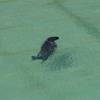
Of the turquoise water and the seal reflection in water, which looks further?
the seal reflection in water

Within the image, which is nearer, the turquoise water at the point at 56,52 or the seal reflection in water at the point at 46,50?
the turquoise water at the point at 56,52

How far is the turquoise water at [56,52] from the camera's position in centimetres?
314

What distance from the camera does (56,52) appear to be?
12.7 feet

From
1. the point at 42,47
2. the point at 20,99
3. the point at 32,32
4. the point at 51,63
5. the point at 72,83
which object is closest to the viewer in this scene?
the point at 20,99

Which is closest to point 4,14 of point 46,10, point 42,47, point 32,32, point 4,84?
point 46,10

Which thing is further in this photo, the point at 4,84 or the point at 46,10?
the point at 46,10

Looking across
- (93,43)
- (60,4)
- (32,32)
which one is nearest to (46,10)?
(60,4)

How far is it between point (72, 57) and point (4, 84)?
80 cm

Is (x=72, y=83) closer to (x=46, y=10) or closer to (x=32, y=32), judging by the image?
(x=32, y=32)

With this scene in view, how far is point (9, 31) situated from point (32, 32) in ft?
0.94

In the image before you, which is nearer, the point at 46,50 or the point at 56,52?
the point at 46,50

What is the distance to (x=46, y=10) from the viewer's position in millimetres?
5434

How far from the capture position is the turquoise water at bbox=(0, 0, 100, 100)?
10.3 ft

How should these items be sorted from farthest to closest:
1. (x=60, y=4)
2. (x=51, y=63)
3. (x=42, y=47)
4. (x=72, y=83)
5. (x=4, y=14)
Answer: (x=60, y=4), (x=4, y=14), (x=42, y=47), (x=51, y=63), (x=72, y=83)
